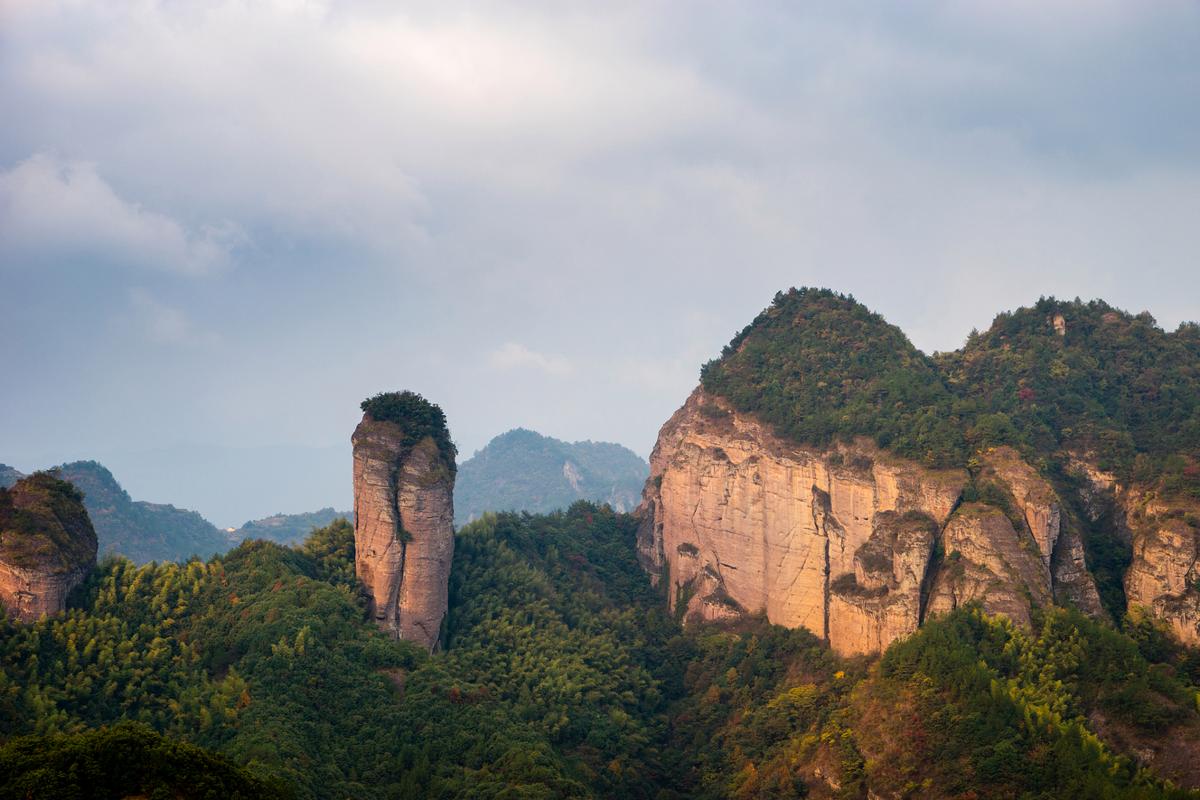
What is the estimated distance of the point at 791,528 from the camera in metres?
50.3

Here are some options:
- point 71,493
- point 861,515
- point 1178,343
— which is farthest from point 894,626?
point 71,493

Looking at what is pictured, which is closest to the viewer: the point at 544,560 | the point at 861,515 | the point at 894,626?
the point at 894,626

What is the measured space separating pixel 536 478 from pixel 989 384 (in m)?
108

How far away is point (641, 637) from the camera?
177 ft

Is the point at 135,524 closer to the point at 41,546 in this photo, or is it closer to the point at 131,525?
the point at 131,525

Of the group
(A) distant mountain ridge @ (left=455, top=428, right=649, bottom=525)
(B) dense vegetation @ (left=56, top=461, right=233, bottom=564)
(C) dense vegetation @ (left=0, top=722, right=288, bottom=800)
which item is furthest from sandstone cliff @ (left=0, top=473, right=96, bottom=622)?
(A) distant mountain ridge @ (left=455, top=428, right=649, bottom=525)

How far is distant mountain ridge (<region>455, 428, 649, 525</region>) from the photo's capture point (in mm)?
147625

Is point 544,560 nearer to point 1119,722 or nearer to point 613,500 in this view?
point 1119,722

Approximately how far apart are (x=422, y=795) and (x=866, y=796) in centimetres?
1589

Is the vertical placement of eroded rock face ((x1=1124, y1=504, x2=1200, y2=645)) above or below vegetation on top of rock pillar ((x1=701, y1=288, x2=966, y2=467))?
below

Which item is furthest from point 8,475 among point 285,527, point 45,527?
point 45,527

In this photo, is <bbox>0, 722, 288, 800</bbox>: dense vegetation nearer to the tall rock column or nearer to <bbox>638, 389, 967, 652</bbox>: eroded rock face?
the tall rock column

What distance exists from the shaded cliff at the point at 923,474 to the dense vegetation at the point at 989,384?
11 cm

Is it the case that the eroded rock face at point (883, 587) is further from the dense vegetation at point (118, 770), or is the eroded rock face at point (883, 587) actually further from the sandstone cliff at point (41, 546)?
the sandstone cliff at point (41, 546)
